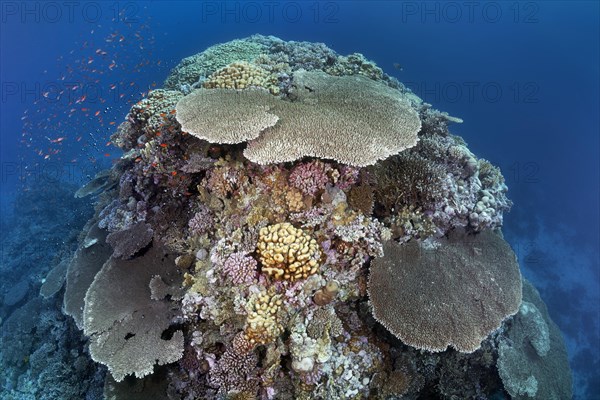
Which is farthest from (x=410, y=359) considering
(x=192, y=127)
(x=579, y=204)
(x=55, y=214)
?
(x=579, y=204)

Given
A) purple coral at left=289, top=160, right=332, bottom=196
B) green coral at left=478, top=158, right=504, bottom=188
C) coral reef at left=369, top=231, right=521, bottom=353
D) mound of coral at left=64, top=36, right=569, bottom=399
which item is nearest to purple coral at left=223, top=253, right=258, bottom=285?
mound of coral at left=64, top=36, right=569, bottom=399

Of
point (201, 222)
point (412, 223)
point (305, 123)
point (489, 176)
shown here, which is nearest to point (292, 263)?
point (201, 222)

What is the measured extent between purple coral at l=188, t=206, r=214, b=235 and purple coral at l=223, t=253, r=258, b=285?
929mm

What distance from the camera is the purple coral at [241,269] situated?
4531 mm

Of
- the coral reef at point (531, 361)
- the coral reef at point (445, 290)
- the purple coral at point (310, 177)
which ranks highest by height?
the purple coral at point (310, 177)

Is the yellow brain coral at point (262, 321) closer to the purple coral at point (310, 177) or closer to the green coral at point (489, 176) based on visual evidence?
the purple coral at point (310, 177)

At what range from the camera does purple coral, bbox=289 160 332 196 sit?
16.5 ft

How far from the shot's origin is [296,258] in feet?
14.5

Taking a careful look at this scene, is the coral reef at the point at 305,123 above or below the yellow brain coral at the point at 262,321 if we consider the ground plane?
above

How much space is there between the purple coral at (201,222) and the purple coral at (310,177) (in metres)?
1.43

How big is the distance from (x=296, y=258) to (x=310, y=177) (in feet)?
4.21

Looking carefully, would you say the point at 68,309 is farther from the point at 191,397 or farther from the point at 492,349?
the point at 492,349

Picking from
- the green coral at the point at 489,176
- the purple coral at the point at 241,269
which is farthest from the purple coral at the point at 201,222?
the green coral at the point at 489,176

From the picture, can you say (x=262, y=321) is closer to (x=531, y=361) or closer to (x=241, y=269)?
(x=241, y=269)
